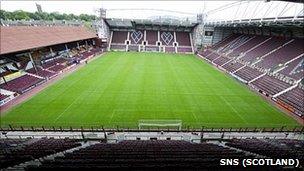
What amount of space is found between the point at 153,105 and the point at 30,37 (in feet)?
83.9

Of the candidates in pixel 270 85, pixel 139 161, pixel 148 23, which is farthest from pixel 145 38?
pixel 139 161

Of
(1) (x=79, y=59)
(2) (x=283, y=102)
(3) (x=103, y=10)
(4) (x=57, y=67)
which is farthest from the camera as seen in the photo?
(3) (x=103, y=10)

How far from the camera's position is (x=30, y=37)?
4269 centimetres

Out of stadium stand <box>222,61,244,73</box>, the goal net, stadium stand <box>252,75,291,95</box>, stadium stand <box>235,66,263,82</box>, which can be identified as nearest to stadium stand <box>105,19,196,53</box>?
stadium stand <box>222,61,244,73</box>

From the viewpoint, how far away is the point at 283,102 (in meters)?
32.9

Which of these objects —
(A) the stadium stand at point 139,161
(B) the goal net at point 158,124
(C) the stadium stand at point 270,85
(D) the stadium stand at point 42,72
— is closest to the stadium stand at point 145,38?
(D) the stadium stand at point 42,72

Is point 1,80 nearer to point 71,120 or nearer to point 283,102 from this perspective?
point 71,120

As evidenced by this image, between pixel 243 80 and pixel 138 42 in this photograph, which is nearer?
pixel 243 80

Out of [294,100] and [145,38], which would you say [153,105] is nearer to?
[294,100]

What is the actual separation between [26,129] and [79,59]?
119 feet

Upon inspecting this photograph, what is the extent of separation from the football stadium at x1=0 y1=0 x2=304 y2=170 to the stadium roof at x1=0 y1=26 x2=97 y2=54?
0.79 ft

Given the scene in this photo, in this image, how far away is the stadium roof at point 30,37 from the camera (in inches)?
1421

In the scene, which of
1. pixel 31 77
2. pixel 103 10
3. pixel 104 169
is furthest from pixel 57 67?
pixel 104 169

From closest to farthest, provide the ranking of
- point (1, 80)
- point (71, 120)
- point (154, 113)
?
point (71, 120) → point (154, 113) → point (1, 80)
